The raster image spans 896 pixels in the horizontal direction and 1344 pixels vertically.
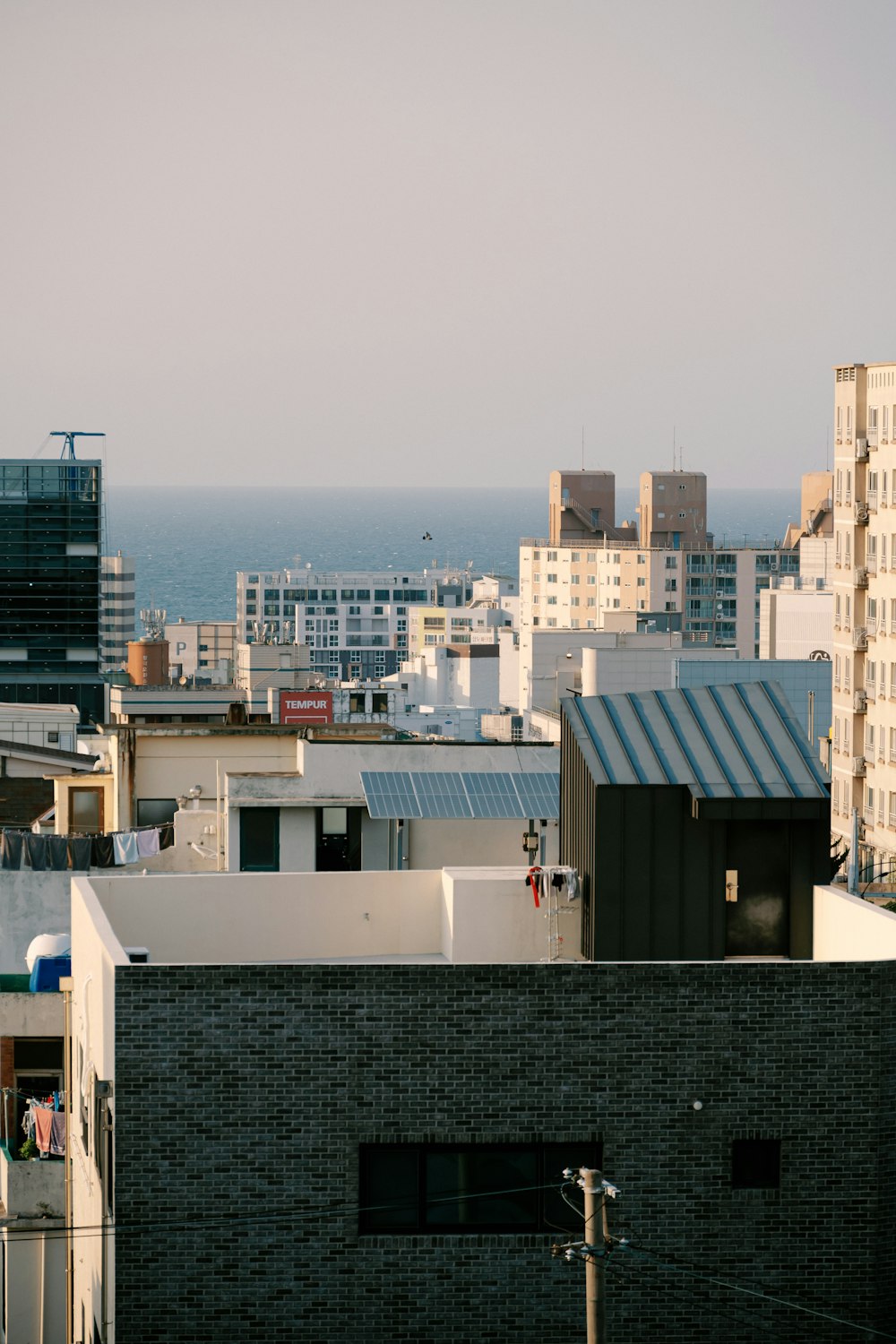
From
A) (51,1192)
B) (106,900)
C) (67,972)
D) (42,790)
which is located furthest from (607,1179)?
(42,790)

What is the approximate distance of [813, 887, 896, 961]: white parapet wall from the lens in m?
21.2

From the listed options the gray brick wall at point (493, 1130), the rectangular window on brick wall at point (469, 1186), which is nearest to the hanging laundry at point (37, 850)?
the gray brick wall at point (493, 1130)

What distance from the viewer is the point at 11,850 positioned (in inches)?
1693

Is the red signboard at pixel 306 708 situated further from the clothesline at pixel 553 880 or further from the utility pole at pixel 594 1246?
the utility pole at pixel 594 1246

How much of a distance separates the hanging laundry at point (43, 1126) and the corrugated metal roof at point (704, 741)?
8681 millimetres

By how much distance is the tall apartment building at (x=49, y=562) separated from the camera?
157m

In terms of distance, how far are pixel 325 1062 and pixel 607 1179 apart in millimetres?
2672

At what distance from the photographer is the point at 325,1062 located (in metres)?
19.2

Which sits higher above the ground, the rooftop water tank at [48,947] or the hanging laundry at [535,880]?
the hanging laundry at [535,880]

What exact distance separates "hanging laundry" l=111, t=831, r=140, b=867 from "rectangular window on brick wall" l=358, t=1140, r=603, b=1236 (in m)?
24.5

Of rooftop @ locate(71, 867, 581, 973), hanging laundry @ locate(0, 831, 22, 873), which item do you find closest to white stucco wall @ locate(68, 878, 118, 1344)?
rooftop @ locate(71, 867, 581, 973)

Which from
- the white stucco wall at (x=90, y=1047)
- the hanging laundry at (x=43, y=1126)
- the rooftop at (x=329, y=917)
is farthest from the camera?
the hanging laundry at (x=43, y=1126)

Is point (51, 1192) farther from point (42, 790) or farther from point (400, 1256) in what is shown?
point (42, 790)

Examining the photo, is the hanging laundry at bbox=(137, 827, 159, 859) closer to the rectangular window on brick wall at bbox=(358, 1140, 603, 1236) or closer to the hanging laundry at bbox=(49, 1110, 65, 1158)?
the hanging laundry at bbox=(49, 1110, 65, 1158)
